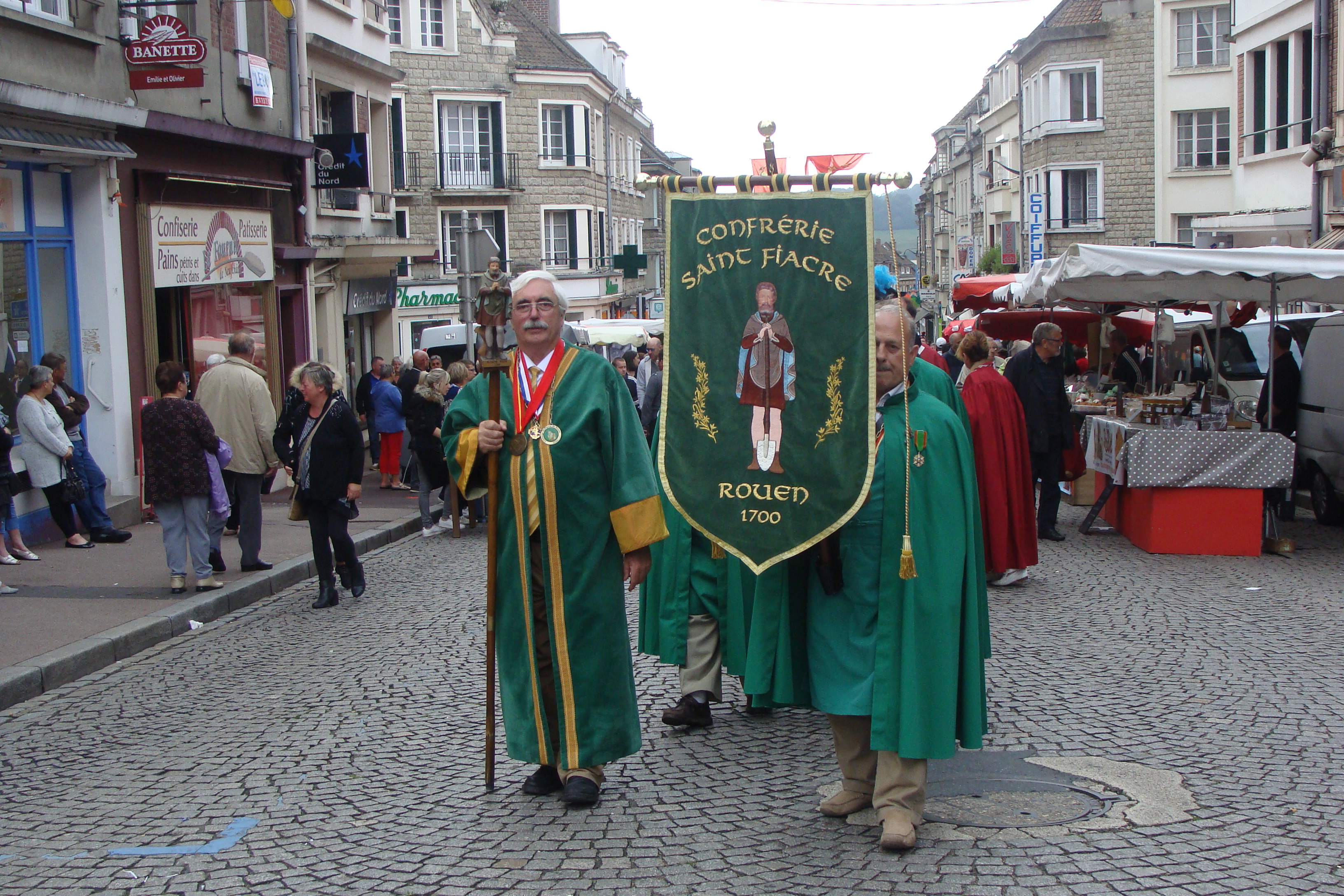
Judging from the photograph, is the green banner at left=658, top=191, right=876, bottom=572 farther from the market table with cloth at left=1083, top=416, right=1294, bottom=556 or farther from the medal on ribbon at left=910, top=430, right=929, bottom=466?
the market table with cloth at left=1083, top=416, right=1294, bottom=556

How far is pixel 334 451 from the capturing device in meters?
9.45

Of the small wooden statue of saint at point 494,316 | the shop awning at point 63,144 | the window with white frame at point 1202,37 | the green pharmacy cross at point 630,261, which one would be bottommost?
the small wooden statue of saint at point 494,316

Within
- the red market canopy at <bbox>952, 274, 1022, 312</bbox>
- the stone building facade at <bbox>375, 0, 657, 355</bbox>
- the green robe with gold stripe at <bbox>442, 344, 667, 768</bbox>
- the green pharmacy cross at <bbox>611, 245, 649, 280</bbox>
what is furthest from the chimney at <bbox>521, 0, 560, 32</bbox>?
the green robe with gold stripe at <bbox>442, 344, 667, 768</bbox>

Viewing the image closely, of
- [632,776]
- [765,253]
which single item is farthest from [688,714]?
[765,253]

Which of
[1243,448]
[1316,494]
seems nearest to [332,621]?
[1243,448]

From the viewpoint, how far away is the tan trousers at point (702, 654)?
593cm

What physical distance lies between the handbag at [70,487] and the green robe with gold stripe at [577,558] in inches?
313

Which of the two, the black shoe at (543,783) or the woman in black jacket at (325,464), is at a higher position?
the woman in black jacket at (325,464)

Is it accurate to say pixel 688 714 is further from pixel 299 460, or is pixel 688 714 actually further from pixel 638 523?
pixel 299 460

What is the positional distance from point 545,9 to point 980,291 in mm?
37248

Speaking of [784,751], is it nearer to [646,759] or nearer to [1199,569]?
[646,759]

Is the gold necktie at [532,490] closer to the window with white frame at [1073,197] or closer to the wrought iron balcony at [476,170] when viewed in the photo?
the wrought iron balcony at [476,170]

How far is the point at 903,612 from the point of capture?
14.1ft


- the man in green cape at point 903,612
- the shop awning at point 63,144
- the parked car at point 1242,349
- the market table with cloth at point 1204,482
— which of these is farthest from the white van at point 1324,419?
the shop awning at point 63,144
